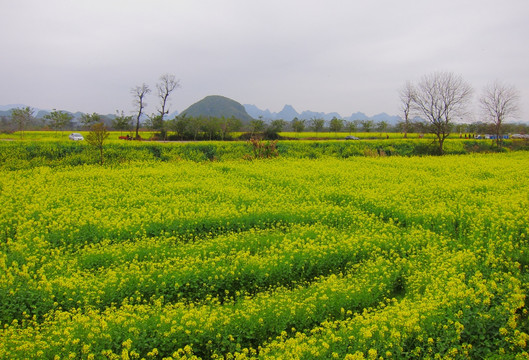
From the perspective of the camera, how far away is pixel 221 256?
25.2 ft

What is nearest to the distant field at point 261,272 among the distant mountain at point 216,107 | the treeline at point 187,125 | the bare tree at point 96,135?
the bare tree at point 96,135

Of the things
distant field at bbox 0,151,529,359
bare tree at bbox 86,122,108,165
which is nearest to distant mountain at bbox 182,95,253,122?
bare tree at bbox 86,122,108,165

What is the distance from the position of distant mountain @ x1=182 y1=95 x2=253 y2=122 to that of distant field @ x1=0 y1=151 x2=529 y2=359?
150m

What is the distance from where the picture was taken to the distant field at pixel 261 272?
15.5ft

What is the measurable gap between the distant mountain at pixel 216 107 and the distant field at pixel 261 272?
149584 millimetres

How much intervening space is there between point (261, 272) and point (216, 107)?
16817 centimetres

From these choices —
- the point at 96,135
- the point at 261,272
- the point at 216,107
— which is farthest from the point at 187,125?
the point at 216,107

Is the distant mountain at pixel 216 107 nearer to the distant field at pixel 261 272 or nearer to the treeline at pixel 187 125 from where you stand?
the treeline at pixel 187 125

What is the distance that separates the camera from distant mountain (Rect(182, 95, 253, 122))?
538 ft

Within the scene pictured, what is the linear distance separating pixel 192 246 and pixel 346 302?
4095 mm

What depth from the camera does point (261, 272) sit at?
709cm

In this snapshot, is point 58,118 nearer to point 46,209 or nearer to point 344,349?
point 46,209

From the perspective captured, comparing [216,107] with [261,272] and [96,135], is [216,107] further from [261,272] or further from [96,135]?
[261,272]

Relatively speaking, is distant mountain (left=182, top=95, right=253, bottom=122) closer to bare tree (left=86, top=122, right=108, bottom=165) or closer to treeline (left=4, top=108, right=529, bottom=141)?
treeline (left=4, top=108, right=529, bottom=141)
